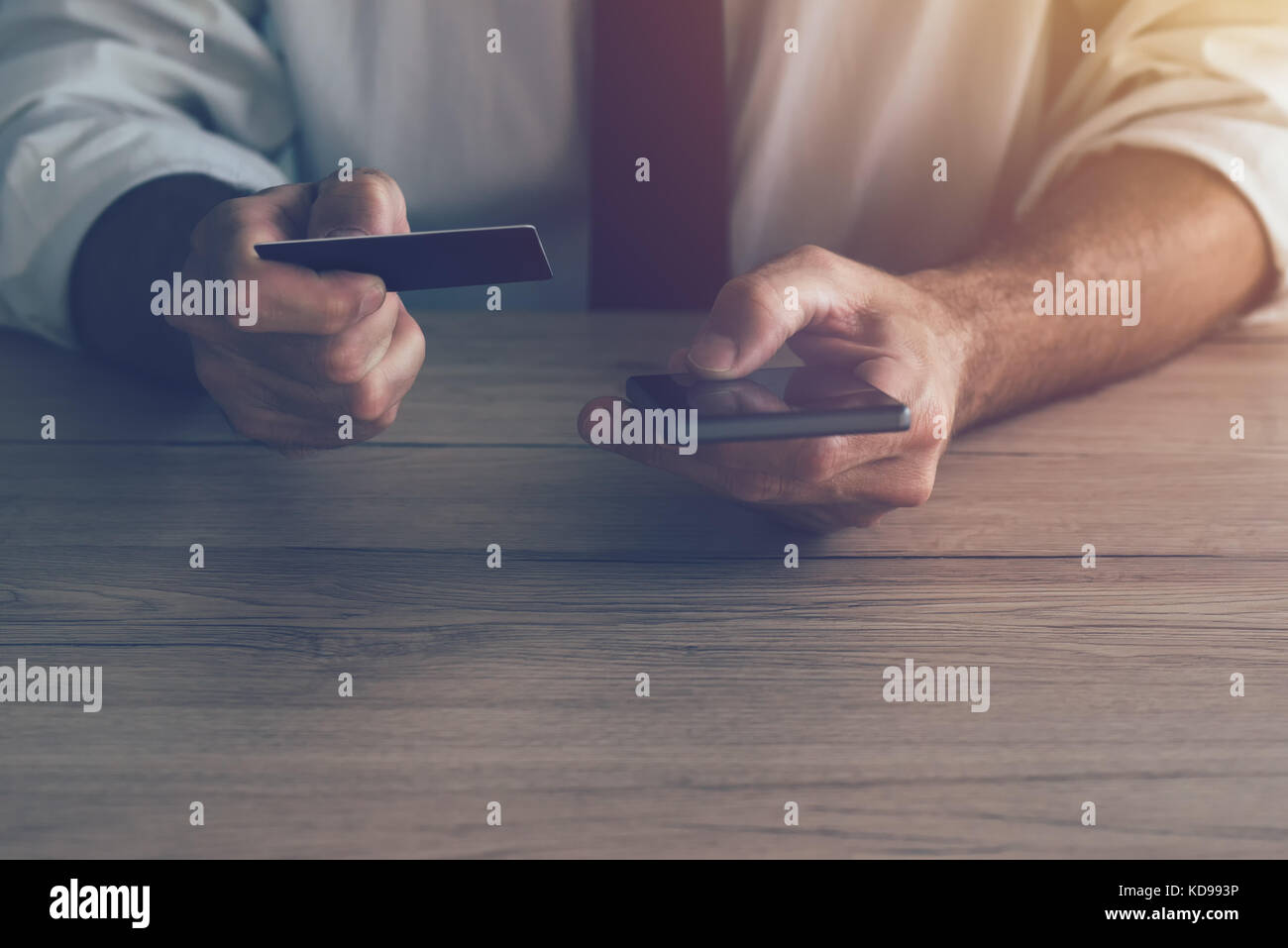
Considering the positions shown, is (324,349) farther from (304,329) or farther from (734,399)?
(734,399)

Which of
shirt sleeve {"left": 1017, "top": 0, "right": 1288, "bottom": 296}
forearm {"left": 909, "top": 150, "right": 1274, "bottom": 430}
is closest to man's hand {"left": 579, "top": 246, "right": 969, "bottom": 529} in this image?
forearm {"left": 909, "top": 150, "right": 1274, "bottom": 430}

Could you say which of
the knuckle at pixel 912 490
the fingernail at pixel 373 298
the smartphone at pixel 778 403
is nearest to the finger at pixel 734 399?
the smartphone at pixel 778 403

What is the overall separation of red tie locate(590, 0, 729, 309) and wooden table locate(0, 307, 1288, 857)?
0.94 ft

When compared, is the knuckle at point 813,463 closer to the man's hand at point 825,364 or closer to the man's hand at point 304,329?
the man's hand at point 825,364

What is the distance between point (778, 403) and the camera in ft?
1.80

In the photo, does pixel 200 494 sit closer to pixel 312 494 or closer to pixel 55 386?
pixel 312 494

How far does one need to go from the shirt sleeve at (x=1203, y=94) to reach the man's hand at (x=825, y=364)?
436 millimetres

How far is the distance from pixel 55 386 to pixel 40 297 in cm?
11

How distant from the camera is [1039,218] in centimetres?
91

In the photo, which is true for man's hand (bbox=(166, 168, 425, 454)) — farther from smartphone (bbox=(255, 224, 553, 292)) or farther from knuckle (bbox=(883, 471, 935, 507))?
knuckle (bbox=(883, 471, 935, 507))

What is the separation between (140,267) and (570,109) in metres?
0.47

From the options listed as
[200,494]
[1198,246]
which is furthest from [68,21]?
[1198,246]

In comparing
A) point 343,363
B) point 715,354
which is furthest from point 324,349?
point 715,354
